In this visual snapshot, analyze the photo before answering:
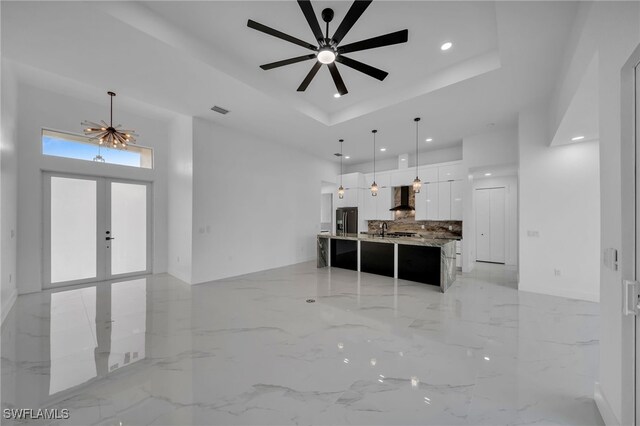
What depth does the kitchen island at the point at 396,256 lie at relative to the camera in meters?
4.58

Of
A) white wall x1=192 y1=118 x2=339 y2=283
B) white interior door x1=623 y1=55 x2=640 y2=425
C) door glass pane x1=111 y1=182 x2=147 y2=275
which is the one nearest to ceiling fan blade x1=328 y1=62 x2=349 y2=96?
white interior door x1=623 y1=55 x2=640 y2=425

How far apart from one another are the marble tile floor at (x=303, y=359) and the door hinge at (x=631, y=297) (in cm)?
89

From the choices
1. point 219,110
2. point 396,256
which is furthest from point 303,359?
point 219,110

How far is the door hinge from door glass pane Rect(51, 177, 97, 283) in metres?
7.21

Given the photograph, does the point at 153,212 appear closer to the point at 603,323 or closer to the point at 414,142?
the point at 414,142

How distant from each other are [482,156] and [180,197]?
6808mm

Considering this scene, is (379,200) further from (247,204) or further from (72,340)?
(72,340)

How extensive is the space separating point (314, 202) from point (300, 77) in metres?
4.27

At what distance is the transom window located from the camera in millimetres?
4469

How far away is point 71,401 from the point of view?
1.76m

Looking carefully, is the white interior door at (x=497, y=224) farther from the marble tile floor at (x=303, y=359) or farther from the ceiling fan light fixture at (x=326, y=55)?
the ceiling fan light fixture at (x=326, y=55)

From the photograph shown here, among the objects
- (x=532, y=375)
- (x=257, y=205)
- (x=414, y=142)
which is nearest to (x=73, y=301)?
(x=257, y=205)

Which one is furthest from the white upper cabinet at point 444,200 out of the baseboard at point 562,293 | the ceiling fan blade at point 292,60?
the ceiling fan blade at point 292,60

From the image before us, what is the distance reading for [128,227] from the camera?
5379 millimetres
